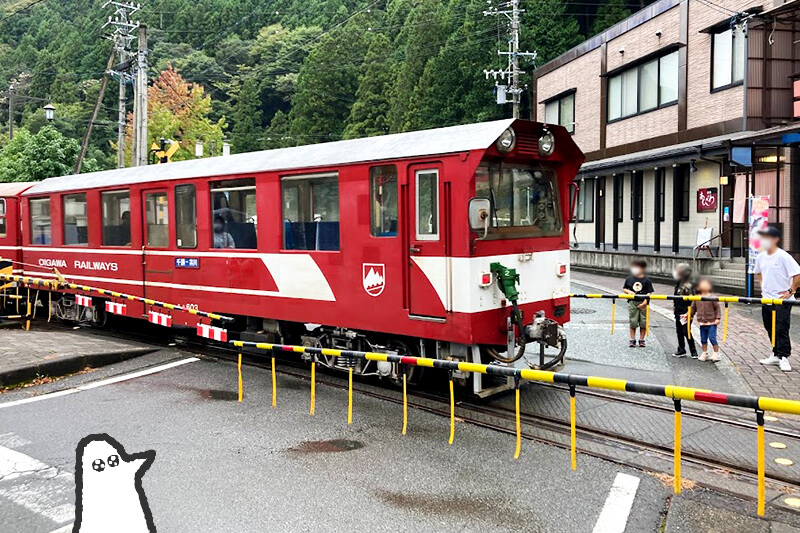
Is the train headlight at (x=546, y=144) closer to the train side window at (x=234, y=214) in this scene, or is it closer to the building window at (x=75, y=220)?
the train side window at (x=234, y=214)

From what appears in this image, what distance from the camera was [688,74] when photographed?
22.8 m

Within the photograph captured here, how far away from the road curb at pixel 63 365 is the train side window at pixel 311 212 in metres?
3.39

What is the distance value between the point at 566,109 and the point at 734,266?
16362 millimetres

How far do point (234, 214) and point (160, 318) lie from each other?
2441 millimetres

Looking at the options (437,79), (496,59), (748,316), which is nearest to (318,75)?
(437,79)

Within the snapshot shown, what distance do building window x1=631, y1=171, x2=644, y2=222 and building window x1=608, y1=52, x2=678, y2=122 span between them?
2.48m

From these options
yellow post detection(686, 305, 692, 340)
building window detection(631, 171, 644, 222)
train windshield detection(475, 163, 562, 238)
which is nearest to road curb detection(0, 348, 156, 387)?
train windshield detection(475, 163, 562, 238)

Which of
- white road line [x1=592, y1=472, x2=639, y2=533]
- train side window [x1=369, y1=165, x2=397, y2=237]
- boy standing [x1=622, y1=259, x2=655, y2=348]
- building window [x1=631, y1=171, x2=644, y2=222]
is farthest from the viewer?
building window [x1=631, y1=171, x2=644, y2=222]

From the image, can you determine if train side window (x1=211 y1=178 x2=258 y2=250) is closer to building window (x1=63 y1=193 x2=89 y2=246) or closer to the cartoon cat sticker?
building window (x1=63 y1=193 x2=89 y2=246)

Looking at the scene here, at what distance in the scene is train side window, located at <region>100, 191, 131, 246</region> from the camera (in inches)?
464

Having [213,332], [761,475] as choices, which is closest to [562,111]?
[213,332]

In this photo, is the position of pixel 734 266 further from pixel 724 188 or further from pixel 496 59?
pixel 496 59

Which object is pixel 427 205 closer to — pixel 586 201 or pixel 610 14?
pixel 586 201

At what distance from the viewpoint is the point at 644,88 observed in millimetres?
25797
